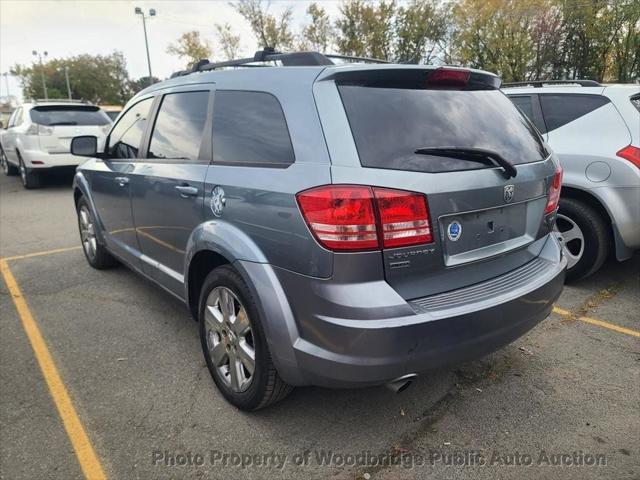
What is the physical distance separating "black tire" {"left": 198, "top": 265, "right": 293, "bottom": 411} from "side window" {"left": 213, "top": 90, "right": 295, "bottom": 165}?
0.60 m

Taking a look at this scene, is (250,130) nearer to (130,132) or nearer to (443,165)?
(443,165)

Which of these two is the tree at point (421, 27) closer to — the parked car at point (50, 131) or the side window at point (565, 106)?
the parked car at point (50, 131)

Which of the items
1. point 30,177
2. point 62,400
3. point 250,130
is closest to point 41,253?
point 62,400

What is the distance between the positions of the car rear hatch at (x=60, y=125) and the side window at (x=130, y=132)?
6.45m

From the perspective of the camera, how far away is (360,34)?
2658cm

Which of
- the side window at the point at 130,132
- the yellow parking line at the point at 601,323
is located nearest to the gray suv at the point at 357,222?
the side window at the point at 130,132

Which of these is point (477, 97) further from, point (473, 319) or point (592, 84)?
point (592, 84)

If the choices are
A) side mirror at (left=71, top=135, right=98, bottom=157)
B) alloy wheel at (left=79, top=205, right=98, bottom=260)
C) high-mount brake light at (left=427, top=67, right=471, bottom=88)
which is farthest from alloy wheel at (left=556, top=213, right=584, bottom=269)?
alloy wheel at (left=79, top=205, right=98, bottom=260)

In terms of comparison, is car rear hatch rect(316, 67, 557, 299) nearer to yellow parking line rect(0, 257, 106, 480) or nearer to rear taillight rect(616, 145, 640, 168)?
yellow parking line rect(0, 257, 106, 480)

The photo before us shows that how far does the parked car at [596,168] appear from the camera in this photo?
3.88 meters

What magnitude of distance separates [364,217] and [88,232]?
3991 mm

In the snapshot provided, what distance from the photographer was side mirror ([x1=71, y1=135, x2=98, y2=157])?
13.8ft

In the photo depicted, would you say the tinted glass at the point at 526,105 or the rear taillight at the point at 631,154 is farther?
the tinted glass at the point at 526,105

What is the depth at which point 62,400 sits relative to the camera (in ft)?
9.02
